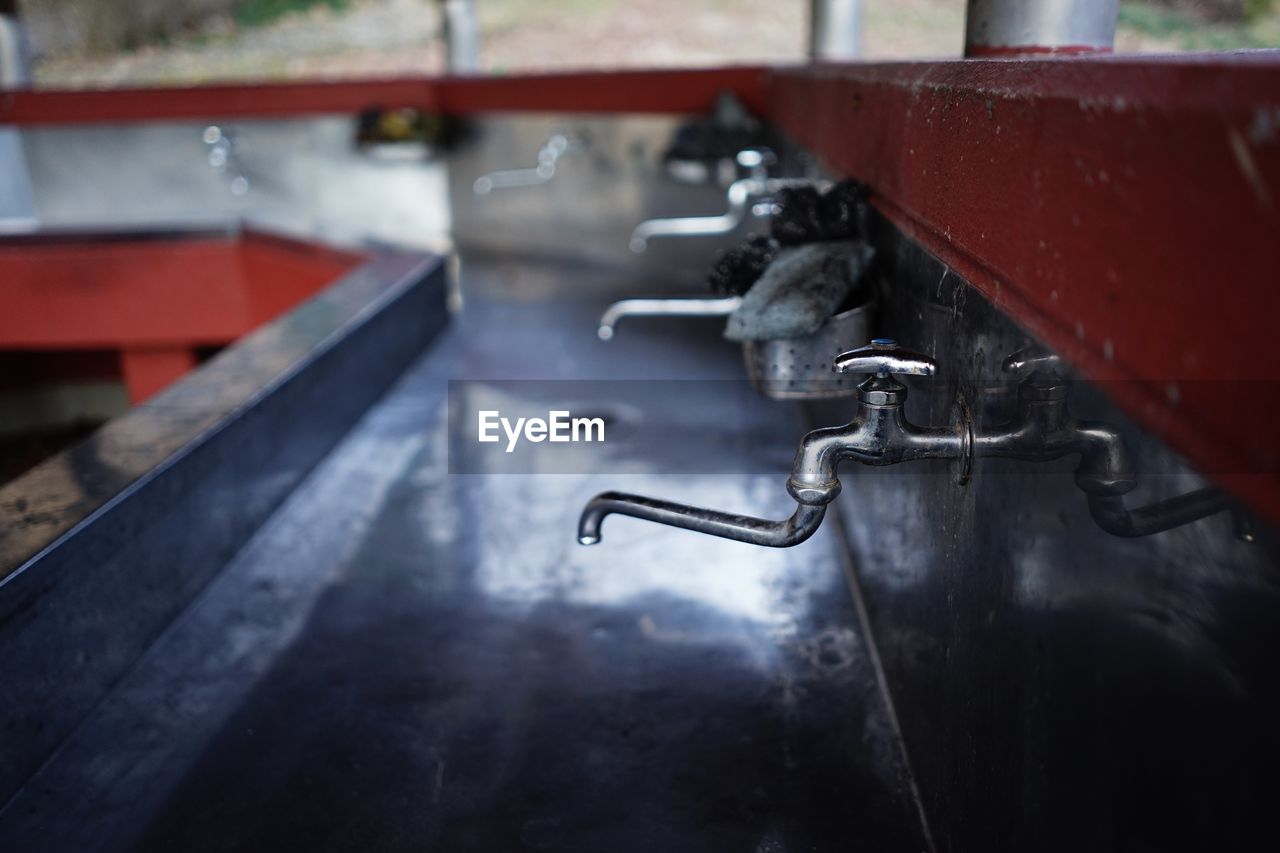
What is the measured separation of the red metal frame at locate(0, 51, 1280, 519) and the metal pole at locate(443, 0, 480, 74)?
22.1ft

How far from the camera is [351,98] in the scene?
6.46 m

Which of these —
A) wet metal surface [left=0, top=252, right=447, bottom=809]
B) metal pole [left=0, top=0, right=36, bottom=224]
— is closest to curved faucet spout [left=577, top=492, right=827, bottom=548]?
wet metal surface [left=0, top=252, right=447, bottom=809]

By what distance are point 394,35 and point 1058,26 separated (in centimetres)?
1983

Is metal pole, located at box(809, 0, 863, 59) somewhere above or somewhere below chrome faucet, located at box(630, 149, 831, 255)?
above

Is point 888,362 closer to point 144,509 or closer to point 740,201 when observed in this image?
point 144,509

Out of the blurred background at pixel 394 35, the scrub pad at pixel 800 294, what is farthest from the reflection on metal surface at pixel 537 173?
the blurred background at pixel 394 35

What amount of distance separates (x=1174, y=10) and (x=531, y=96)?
39.9ft

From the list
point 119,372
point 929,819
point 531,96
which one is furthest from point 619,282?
point 119,372

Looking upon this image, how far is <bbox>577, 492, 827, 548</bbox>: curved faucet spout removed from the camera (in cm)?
114

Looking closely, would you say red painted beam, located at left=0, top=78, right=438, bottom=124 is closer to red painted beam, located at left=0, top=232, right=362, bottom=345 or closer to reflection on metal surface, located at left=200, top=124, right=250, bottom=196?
reflection on metal surface, located at left=200, top=124, right=250, bottom=196

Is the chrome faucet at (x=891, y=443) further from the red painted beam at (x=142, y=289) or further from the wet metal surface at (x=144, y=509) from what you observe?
the red painted beam at (x=142, y=289)

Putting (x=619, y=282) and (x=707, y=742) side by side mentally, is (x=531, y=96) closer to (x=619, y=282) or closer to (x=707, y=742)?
(x=619, y=282)

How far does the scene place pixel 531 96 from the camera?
6.01m

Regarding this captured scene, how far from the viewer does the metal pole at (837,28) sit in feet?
18.4
